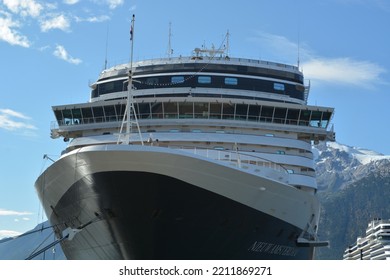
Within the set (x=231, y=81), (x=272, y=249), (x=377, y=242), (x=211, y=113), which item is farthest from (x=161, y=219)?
(x=377, y=242)

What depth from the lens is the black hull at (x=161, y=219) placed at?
69.1 feet

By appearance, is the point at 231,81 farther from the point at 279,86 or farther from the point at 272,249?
the point at 272,249

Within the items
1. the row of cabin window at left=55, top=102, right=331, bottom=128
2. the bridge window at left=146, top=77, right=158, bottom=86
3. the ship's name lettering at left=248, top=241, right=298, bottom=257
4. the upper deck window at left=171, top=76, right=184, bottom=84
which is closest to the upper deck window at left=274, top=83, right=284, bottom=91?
the row of cabin window at left=55, top=102, right=331, bottom=128

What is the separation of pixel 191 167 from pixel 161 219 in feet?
6.17

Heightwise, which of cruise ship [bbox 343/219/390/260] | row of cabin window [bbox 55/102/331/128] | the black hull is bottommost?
cruise ship [bbox 343/219/390/260]

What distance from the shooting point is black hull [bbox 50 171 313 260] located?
829 inches

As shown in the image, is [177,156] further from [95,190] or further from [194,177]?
[95,190]

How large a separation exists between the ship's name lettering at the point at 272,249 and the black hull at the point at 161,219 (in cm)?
5

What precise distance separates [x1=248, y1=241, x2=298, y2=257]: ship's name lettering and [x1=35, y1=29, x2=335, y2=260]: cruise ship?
0.05 m

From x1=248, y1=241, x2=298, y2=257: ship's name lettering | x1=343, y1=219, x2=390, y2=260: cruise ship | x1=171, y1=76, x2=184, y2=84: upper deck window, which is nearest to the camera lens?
x1=248, y1=241, x2=298, y2=257: ship's name lettering

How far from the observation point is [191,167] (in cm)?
2117

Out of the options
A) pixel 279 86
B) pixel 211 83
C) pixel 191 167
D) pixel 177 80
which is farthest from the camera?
pixel 279 86

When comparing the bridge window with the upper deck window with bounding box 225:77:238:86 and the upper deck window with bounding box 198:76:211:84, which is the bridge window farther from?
the upper deck window with bounding box 225:77:238:86
